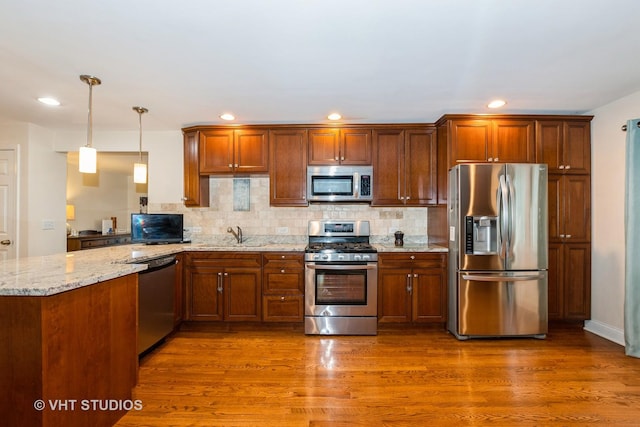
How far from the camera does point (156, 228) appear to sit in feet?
11.9

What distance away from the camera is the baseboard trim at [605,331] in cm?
295

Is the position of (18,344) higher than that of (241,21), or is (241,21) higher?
(241,21)

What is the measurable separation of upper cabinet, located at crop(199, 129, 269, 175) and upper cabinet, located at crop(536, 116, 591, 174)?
9.90ft

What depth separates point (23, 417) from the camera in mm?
1357

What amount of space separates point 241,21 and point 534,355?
3.48 m

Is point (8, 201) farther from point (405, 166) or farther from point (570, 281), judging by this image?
point (570, 281)

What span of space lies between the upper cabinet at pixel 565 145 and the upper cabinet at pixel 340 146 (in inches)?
71.6

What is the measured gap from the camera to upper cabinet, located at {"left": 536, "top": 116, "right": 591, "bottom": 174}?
3.26 metres

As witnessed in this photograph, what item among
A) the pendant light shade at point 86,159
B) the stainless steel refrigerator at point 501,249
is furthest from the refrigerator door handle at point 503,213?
the pendant light shade at point 86,159

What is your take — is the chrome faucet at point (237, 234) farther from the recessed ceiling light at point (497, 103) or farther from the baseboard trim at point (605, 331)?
the baseboard trim at point (605, 331)

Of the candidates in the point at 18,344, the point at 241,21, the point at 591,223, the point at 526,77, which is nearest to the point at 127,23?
the point at 241,21

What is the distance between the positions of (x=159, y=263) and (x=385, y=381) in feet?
7.16

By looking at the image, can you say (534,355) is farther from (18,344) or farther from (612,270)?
(18,344)

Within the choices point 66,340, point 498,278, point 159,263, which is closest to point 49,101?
point 159,263
